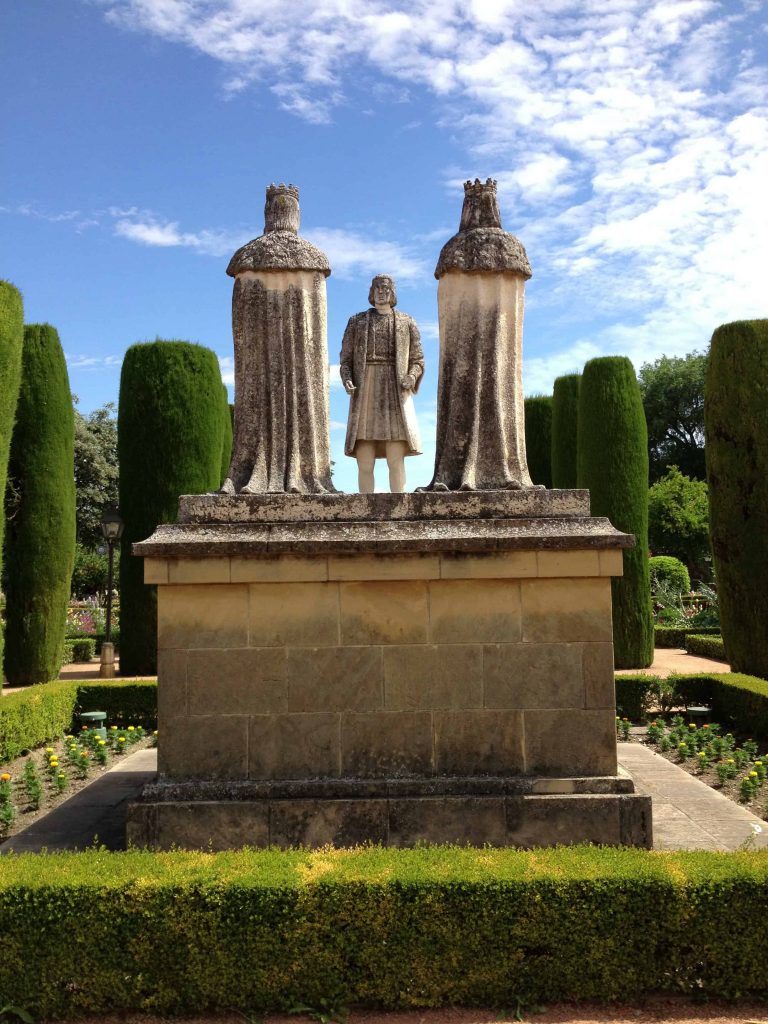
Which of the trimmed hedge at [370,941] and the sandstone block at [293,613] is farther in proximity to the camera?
the sandstone block at [293,613]

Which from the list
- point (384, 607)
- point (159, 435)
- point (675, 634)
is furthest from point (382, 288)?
point (675, 634)

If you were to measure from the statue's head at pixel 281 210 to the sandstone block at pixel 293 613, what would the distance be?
3.05 meters

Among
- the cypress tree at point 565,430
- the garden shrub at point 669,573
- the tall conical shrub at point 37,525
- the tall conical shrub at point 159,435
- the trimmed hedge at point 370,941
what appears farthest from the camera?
the garden shrub at point 669,573

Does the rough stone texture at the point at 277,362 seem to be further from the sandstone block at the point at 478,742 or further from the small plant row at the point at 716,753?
the small plant row at the point at 716,753

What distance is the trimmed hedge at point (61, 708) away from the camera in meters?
10.6

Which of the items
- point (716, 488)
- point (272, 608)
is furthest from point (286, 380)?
point (716, 488)

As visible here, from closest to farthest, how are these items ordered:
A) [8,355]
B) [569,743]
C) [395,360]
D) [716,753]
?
[569,743], [395,360], [716,753], [8,355]

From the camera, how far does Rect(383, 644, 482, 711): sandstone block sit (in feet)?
20.5

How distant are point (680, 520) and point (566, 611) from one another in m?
32.5

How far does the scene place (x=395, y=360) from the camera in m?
7.75

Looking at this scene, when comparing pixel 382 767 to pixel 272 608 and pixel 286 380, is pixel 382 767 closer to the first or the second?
pixel 272 608

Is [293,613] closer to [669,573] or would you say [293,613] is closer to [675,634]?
[675,634]

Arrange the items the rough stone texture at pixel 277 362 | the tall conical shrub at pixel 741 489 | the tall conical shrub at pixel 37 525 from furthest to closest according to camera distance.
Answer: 1. the tall conical shrub at pixel 37 525
2. the tall conical shrub at pixel 741 489
3. the rough stone texture at pixel 277 362

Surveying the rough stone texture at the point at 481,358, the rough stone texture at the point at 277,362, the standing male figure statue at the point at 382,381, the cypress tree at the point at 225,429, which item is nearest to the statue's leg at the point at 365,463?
the standing male figure statue at the point at 382,381
